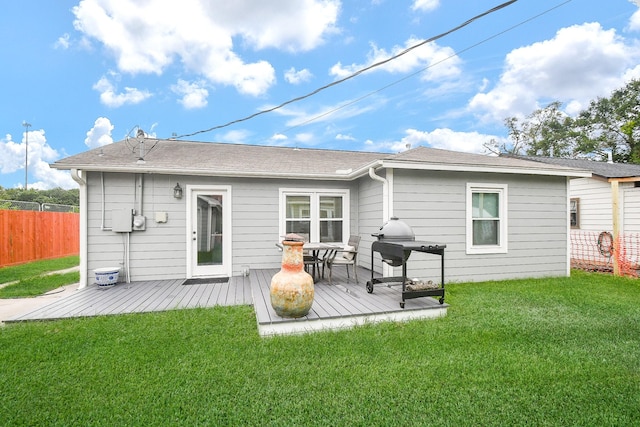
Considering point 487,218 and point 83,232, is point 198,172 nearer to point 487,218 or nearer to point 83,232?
point 83,232

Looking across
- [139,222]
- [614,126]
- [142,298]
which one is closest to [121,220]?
[139,222]

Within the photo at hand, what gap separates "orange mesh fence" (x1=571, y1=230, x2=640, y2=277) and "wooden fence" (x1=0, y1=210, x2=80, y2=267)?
15.4 metres

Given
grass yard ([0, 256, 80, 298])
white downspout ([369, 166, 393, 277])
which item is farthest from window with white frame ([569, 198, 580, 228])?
grass yard ([0, 256, 80, 298])

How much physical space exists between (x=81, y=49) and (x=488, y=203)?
1272 cm

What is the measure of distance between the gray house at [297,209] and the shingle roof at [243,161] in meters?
0.03

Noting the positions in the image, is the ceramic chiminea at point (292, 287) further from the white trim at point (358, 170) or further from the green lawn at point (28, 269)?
the green lawn at point (28, 269)

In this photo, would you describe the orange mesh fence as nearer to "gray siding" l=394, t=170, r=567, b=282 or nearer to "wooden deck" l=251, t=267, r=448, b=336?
"gray siding" l=394, t=170, r=567, b=282

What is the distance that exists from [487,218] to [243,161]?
5378mm

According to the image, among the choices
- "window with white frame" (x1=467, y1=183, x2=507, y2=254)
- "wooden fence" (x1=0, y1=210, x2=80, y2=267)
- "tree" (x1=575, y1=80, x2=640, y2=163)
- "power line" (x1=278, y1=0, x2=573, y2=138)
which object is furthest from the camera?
"tree" (x1=575, y1=80, x2=640, y2=163)

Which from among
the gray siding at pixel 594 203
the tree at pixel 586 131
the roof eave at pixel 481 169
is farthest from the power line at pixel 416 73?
the tree at pixel 586 131

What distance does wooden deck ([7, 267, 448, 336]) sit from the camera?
347 cm

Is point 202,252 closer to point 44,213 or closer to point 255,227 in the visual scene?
point 255,227

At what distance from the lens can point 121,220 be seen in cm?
550

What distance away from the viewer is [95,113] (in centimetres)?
1031
